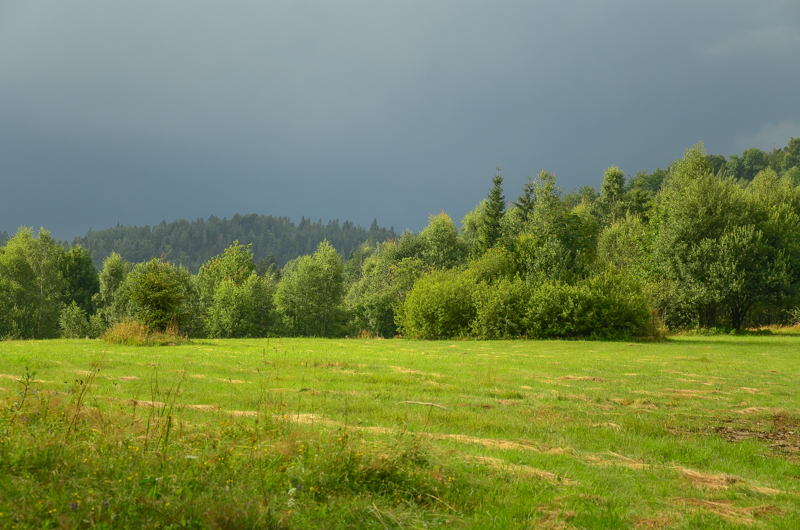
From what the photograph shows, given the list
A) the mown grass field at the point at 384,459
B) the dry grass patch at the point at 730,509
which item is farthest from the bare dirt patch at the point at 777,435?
the dry grass patch at the point at 730,509

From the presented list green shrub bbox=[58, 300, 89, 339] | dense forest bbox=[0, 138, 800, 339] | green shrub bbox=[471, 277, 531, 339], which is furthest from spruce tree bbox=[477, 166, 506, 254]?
green shrub bbox=[58, 300, 89, 339]

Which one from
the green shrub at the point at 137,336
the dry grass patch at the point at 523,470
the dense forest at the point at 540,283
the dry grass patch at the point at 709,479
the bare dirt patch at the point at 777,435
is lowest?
the bare dirt patch at the point at 777,435

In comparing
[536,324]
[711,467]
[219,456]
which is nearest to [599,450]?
[711,467]

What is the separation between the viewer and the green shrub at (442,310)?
3478 centimetres

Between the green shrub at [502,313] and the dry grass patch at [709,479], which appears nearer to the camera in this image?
the dry grass patch at [709,479]

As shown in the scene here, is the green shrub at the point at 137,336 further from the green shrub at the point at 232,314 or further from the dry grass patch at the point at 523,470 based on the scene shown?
the green shrub at the point at 232,314

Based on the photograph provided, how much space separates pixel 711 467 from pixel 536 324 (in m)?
26.5

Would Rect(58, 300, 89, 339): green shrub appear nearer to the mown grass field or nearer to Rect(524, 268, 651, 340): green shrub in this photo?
Rect(524, 268, 651, 340): green shrub

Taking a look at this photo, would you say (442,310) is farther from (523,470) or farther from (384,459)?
(384,459)

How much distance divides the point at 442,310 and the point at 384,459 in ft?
98.6

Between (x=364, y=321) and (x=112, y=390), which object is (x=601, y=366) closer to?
(x=112, y=390)

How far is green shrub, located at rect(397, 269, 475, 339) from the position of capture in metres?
34.8

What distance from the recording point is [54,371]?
1112 centimetres

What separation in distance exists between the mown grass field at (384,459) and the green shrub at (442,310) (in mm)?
23852
